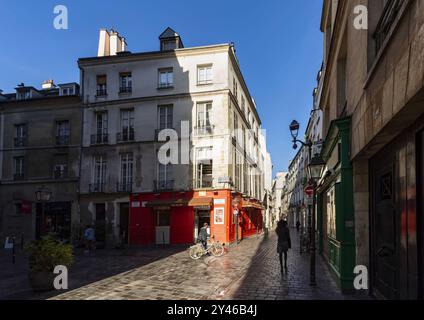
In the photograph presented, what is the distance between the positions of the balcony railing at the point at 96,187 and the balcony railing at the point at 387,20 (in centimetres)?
2145

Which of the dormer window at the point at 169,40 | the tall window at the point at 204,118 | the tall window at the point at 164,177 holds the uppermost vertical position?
the dormer window at the point at 169,40

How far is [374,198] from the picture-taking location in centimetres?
723

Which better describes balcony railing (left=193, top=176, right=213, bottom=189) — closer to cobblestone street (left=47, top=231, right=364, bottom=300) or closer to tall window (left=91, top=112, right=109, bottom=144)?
tall window (left=91, top=112, right=109, bottom=144)

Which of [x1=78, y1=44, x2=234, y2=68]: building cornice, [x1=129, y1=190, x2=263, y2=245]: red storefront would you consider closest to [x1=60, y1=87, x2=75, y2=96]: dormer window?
[x1=78, y1=44, x2=234, y2=68]: building cornice

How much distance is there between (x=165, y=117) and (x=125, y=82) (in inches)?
169

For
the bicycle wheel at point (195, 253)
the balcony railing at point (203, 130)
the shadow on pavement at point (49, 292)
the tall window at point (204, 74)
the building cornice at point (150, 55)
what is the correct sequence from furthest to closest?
the tall window at point (204, 74), the building cornice at point (150, 55), the balcony railing at point (203, 130), the bicycle wheel at point (195, 253), the shadow on pavement at point (49, 292)

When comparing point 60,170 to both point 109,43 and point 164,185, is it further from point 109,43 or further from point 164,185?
point 109,43

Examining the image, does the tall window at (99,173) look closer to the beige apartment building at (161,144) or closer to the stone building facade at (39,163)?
the beige apartment building at (161,144)

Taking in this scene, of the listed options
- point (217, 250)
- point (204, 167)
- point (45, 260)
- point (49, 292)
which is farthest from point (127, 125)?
point (49, 292)

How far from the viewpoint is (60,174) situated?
25.6 meters

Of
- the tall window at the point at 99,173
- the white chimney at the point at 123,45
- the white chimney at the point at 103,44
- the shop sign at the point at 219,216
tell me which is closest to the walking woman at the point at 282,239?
the shop sign at the point at 219,216

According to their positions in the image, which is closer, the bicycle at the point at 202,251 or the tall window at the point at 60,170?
the bicycle at the point at 202,251

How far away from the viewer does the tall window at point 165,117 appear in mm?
24188

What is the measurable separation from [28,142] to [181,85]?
1284 centimetres
